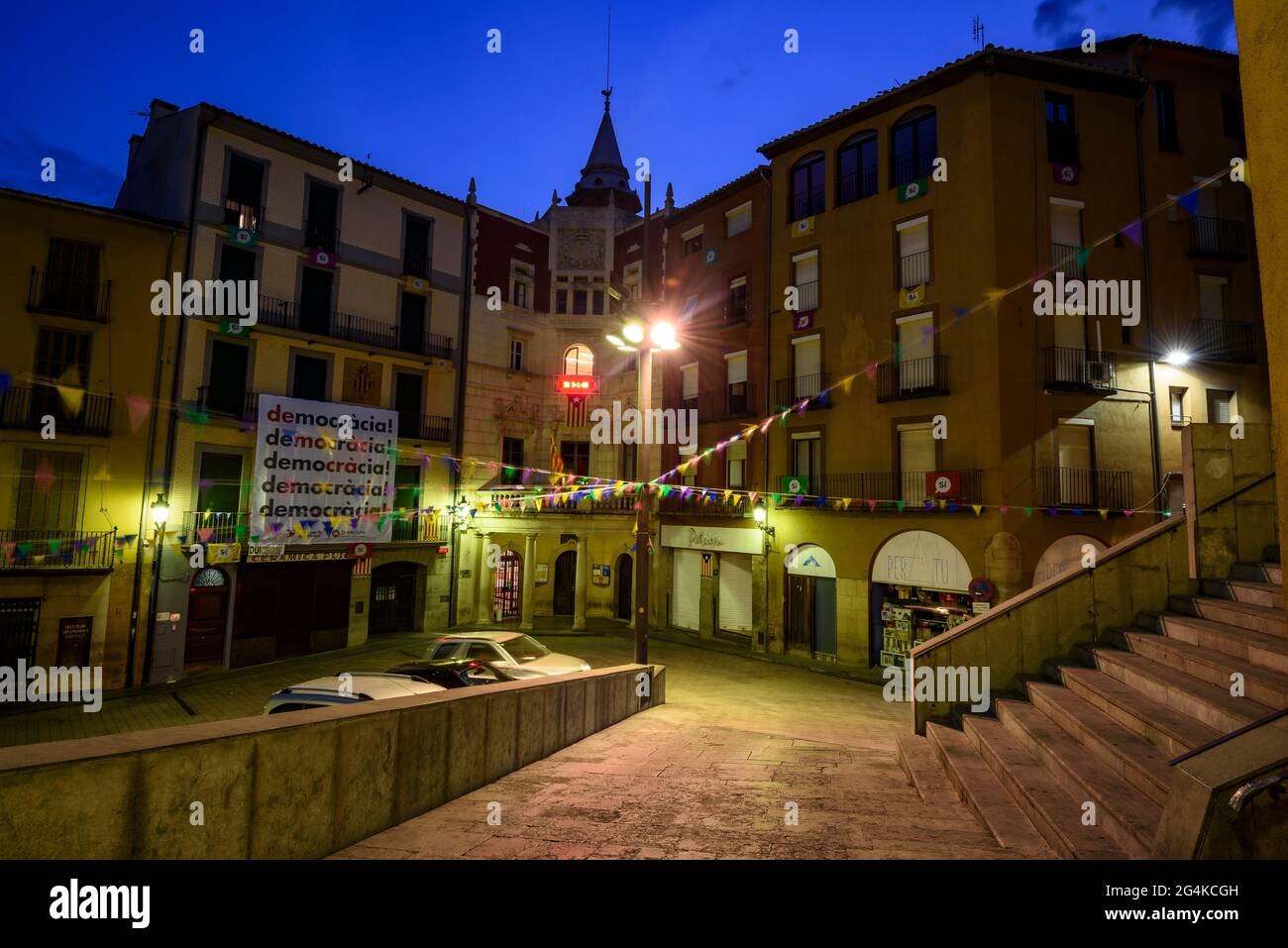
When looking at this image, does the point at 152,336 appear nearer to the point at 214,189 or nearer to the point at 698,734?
the point at 214,189

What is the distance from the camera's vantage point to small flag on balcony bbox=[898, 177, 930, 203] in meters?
18.9

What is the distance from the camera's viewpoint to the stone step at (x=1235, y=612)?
575 cm

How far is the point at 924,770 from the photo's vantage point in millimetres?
6531

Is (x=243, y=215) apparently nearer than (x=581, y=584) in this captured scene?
Yes

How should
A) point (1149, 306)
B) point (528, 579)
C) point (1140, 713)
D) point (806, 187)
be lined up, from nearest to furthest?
1. point (1140, 713)
2. point (1149, 306)
3. point (806, 187)
4. point (528, 579)

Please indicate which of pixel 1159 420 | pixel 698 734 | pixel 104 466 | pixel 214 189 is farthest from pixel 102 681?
pixel 1159 420

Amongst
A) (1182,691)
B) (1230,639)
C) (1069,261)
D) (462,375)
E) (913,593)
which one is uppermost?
(1069,261)

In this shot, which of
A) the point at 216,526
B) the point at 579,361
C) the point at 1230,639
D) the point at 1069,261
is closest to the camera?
the point at 1230,639

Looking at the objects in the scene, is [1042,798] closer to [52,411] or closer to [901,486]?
[901,486]

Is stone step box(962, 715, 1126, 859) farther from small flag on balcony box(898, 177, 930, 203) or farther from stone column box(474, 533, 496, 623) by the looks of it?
stone column box(474, 533, 496, 623)

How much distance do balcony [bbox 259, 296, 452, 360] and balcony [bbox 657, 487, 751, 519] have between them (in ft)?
34.7

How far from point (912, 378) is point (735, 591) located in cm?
978

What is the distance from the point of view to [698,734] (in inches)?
352

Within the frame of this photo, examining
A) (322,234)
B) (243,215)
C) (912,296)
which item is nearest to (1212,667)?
(912,296)
